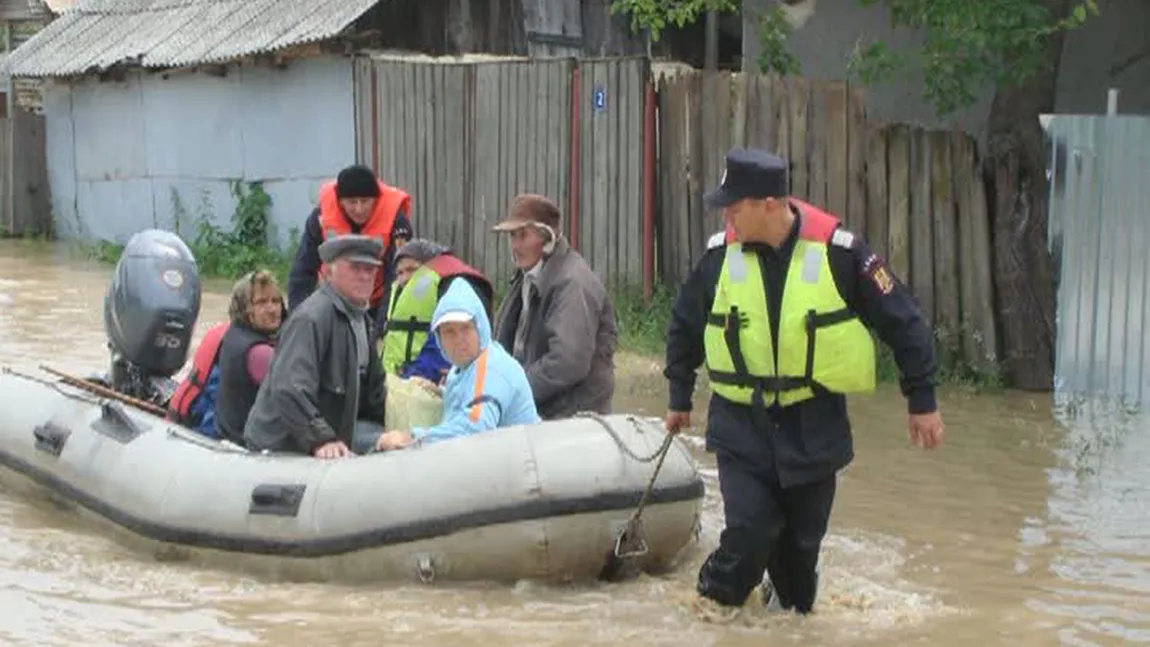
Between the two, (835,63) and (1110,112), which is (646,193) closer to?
(835,63)

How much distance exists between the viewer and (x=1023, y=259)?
35.6 ft

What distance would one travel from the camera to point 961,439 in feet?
31.9

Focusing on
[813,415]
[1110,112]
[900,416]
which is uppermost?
[1110,112]

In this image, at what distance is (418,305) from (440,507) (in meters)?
1.44

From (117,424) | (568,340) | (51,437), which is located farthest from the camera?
(51,437)

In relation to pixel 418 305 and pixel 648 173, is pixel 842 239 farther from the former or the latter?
pixel 648 173

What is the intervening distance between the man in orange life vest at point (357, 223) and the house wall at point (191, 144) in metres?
8.14

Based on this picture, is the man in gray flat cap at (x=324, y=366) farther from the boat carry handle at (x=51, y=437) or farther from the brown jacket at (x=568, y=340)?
the boat carry handle at (x=51, y=437)

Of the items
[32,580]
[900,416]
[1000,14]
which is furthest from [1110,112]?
[32,580]

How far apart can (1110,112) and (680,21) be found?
314cm

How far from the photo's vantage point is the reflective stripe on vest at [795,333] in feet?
19.2

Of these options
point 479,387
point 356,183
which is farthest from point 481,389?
point 356,183

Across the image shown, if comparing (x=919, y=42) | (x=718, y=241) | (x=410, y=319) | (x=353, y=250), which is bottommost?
(x=410, y=319)

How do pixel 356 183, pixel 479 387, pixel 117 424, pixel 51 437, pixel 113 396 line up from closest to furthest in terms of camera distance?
pixel 479 387
pixel 117 424
pixel 51 437
pixel 113 396
pixel 356 183
